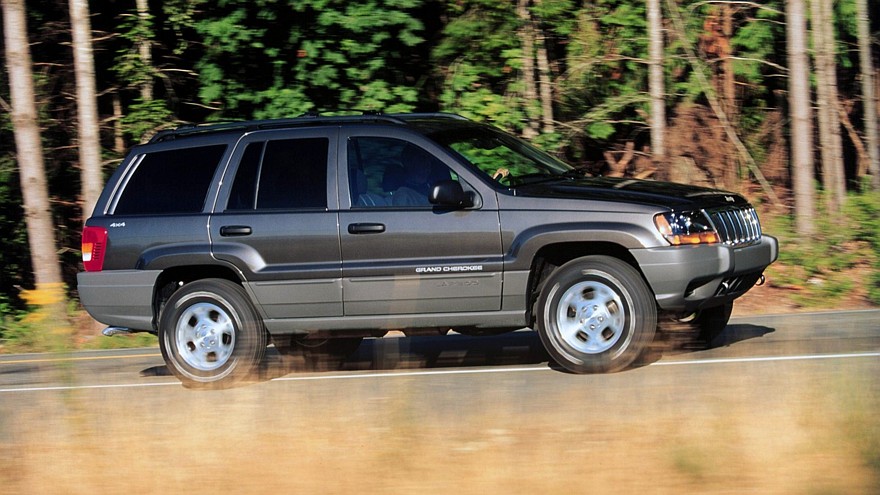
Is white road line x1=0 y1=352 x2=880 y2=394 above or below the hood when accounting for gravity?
below

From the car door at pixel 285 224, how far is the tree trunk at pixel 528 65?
7.42 meters

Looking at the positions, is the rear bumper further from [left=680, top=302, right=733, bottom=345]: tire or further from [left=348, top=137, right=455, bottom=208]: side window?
[left=680, top=302, right=733, bottom=345]: tire

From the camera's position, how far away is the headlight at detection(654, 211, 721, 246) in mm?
7371

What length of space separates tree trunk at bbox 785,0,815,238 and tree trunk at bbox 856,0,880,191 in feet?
6.41

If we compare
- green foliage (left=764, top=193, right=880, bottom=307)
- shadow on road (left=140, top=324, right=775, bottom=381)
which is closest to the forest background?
green foliage (left=764, top=193, right=880, bottom=307)

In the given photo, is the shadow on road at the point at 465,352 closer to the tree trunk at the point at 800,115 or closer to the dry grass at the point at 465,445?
the dry grass at the point at 465,445

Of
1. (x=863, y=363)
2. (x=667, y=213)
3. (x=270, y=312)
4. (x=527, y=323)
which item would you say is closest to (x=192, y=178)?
(x=270, y=312)

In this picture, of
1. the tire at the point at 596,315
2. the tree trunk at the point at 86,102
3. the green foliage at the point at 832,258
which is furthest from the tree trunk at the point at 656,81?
the tire at the point at 596,315

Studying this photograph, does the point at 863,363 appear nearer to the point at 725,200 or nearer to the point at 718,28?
the point at 725,200

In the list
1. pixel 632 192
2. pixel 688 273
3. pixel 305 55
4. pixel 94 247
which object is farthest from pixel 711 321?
pixel 305 55

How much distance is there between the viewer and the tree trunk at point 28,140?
548 inches

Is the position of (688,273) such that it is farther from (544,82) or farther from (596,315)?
(544,82)

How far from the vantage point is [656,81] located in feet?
48.4

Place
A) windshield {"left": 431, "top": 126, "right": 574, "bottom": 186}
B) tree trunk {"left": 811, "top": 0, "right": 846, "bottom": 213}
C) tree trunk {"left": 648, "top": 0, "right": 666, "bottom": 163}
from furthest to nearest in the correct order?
tree trunk {"left": 811, "top": 0, "right": 846, "bottom": 213} → tree trunk {"left": 648, "top": 0, "right": 666, "bottom": 163} → windshield {"left": 431, "top": 126, "right": 574, "bottom": 186}
